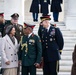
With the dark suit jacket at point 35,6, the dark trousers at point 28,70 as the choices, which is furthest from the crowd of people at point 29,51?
the dark suit jacket at point 35,6

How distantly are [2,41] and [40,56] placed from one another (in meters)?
0.89

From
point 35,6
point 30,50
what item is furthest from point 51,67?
point 35,6

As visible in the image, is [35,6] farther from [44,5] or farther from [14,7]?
[14,7]

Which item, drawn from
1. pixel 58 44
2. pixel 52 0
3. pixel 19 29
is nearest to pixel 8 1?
pixel 52 0

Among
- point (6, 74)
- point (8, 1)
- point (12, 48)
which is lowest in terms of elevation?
point (6, 74)

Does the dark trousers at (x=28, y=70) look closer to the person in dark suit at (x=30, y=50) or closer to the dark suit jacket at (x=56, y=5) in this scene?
the person in dark suit at (x=30, y=50)

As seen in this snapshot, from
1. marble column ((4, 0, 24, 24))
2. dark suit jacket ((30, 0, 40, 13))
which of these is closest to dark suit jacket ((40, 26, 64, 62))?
marble column ((4, 0, 24, 24))

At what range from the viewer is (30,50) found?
920 centimetres

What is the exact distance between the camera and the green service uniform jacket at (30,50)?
9180mm

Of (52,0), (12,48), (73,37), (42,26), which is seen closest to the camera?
(12,48)

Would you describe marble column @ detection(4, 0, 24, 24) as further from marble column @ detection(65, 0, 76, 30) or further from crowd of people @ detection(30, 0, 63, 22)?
marble column @ detection(65, 0, 76, 30)

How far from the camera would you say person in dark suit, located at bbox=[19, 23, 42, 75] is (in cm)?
919

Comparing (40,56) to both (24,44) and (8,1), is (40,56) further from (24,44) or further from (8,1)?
(8,1)

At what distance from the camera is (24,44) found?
9211 mm
